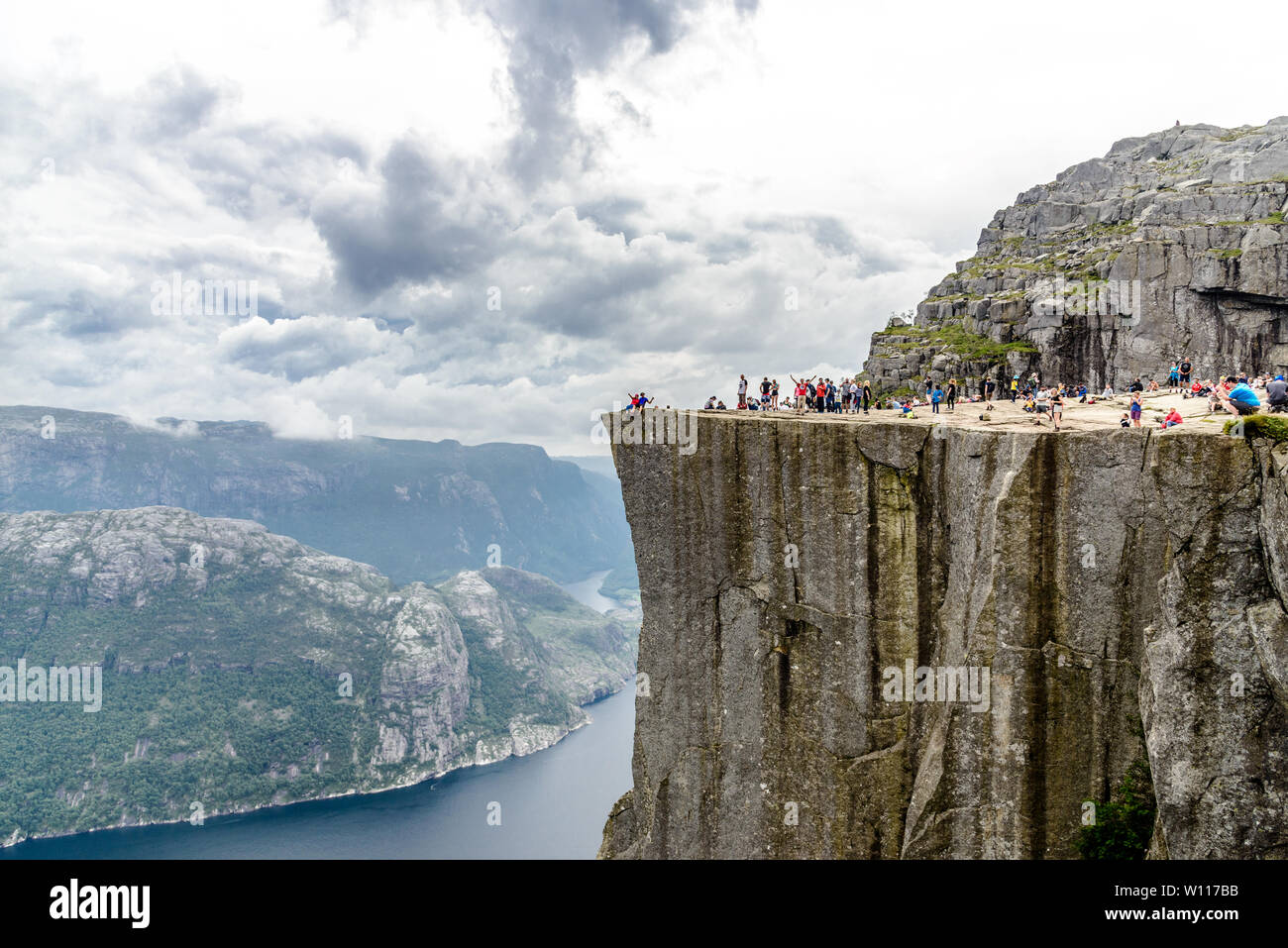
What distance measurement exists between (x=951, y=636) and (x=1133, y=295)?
40.8m

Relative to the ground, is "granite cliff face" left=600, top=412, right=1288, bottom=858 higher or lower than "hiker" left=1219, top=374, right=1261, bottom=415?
lower

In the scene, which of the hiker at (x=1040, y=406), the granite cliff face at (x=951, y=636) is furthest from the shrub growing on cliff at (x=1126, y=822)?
the hiker at (x=1040, y=406)

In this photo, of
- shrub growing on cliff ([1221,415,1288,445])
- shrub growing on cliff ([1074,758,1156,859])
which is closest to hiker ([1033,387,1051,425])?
shrub growing on cliff ([1221,415,1288,445])

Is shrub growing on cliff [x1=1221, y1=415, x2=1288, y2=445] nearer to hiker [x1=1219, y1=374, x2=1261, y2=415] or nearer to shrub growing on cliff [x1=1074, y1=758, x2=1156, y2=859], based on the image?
hiker [x1=1219, y1=374, x2=1261, y2=415]

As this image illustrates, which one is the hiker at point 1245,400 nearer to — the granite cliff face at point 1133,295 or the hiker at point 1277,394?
the hiker at point 1277,394

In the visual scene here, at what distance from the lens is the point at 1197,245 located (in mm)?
51062

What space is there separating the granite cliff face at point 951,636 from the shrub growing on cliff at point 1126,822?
1.41 feet

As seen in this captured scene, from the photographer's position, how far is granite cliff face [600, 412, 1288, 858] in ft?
59.5

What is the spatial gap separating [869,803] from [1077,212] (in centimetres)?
8988

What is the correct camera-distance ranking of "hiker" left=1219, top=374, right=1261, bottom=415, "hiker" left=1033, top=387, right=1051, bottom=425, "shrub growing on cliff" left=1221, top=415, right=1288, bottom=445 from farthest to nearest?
"hiker" left=1033, top=387, right=1051, bottom=425 → "hiker" left=1219, top=374, right=1261, bottom=415 → "shrub growing on cliff" left=1221, top=415, right=1288, bottom=445

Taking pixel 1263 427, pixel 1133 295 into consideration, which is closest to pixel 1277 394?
pixel 1263 427

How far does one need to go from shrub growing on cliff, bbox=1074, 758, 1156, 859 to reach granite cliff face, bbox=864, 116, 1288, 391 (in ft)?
119

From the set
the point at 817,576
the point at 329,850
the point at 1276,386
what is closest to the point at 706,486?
the point at 817,576

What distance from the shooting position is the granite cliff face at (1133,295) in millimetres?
47031
